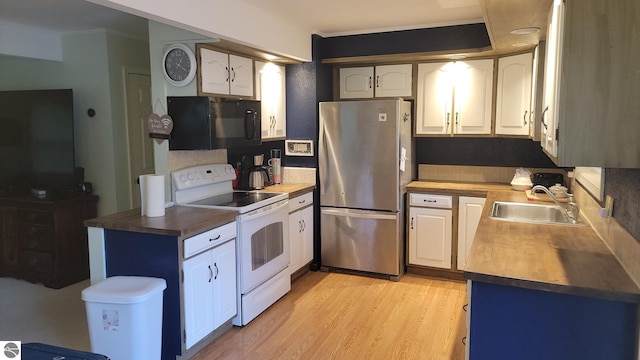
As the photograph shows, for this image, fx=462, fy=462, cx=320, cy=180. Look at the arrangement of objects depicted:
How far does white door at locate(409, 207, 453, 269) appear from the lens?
170 inches

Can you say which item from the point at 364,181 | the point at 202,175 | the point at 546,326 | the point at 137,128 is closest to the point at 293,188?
the point at 364,181

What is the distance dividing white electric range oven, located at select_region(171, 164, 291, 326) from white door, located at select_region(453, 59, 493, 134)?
6.07 feet

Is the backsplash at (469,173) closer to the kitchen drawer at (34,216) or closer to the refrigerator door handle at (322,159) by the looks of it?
the refrigerator door handle at (322,159)

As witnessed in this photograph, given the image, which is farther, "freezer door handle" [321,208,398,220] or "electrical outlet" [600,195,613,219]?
"freezer door handle" [321,208,398,220]

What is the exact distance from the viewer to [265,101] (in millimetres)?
4203

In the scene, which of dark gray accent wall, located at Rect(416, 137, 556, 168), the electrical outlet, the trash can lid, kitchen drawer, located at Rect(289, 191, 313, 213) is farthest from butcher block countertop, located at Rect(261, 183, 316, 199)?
the electrical outlet

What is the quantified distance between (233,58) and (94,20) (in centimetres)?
135

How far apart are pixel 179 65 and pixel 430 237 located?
269cm

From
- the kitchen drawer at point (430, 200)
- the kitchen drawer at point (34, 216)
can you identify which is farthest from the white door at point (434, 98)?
the kitchen drawer at point (34, 216)

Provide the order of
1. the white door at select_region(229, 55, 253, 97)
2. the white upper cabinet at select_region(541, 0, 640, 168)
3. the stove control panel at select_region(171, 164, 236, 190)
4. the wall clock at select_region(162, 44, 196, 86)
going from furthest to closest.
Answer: the white door at select_region(229, 55, 253, 97) → the stove control panel at select_region(171, 164, 236, 190) → the wall clock at select_region(162, 44, 196, 86) → the white upper cabinet at select_region(541, 0, 640, 168)

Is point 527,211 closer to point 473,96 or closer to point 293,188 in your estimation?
point 473,96

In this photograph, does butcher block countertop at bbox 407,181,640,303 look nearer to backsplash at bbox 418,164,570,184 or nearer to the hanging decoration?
backsplash at bbox 418,164,570,184

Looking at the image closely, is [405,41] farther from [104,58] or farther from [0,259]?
[0,259]

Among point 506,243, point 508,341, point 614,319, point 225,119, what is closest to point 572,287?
point 614,319
